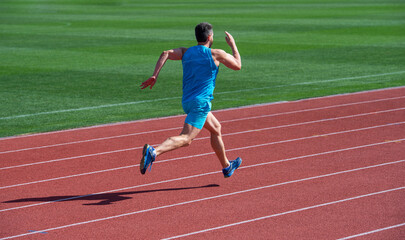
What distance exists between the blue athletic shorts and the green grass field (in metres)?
4.62

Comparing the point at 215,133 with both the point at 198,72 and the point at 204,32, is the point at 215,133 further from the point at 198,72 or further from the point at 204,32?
the point at 204,32

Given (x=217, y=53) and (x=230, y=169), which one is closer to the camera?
(x=217, y=53)

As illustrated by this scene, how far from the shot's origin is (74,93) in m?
15.7

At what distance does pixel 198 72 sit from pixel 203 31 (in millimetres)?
439

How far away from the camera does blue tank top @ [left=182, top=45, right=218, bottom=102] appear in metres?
7.81

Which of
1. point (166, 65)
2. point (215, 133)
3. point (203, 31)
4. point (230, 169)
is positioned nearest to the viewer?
point (203, 31)

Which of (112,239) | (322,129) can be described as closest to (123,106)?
(322,129)

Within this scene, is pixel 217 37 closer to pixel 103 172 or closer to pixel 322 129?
pixel 322 129

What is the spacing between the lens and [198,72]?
25.8 feet

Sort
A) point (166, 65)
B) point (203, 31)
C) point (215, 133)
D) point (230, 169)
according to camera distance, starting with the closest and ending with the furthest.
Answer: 1. point (203, 31)
2. point (215, 133)
3. point (230, 169)
4. point (166, 65)

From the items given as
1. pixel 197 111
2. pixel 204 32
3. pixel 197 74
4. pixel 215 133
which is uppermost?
pixel 204 32

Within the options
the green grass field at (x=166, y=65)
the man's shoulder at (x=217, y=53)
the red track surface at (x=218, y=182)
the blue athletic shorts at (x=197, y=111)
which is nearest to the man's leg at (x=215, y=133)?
the blue athletic shorts at (x=197, y=111)

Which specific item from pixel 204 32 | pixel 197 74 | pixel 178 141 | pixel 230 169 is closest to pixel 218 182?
pixel 230 169

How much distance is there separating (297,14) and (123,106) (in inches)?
1083
